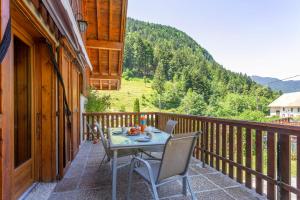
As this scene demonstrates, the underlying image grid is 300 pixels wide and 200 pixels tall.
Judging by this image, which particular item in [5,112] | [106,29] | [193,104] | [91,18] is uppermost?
[91,18]

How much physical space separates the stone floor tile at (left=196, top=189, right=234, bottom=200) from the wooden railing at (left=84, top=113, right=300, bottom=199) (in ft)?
1.37

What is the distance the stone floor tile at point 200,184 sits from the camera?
2.55 meters

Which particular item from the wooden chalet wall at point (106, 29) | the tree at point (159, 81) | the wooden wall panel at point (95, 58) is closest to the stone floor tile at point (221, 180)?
the wooden chalet wall at point (106, 29)

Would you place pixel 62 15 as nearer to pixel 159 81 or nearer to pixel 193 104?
pixel 193 104

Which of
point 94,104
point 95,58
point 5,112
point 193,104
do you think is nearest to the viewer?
point 5,112

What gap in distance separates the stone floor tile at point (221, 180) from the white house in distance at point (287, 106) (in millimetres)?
41749

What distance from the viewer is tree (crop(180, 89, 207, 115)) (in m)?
39.5

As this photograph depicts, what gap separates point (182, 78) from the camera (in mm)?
45250

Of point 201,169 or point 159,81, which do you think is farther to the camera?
point 159,81

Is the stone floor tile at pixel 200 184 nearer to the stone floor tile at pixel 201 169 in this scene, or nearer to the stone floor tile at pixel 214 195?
the stone floor tile at pixel 214 195

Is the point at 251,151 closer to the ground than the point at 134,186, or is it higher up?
higher up

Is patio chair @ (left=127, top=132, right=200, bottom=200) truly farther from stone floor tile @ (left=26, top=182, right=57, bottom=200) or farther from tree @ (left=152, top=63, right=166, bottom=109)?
tree @ (left=152, top=63, right=166, bottom=109)

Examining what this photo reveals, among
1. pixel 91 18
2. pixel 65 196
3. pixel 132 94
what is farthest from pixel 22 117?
pixel 132 94

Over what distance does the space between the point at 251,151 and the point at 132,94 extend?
3609cm
